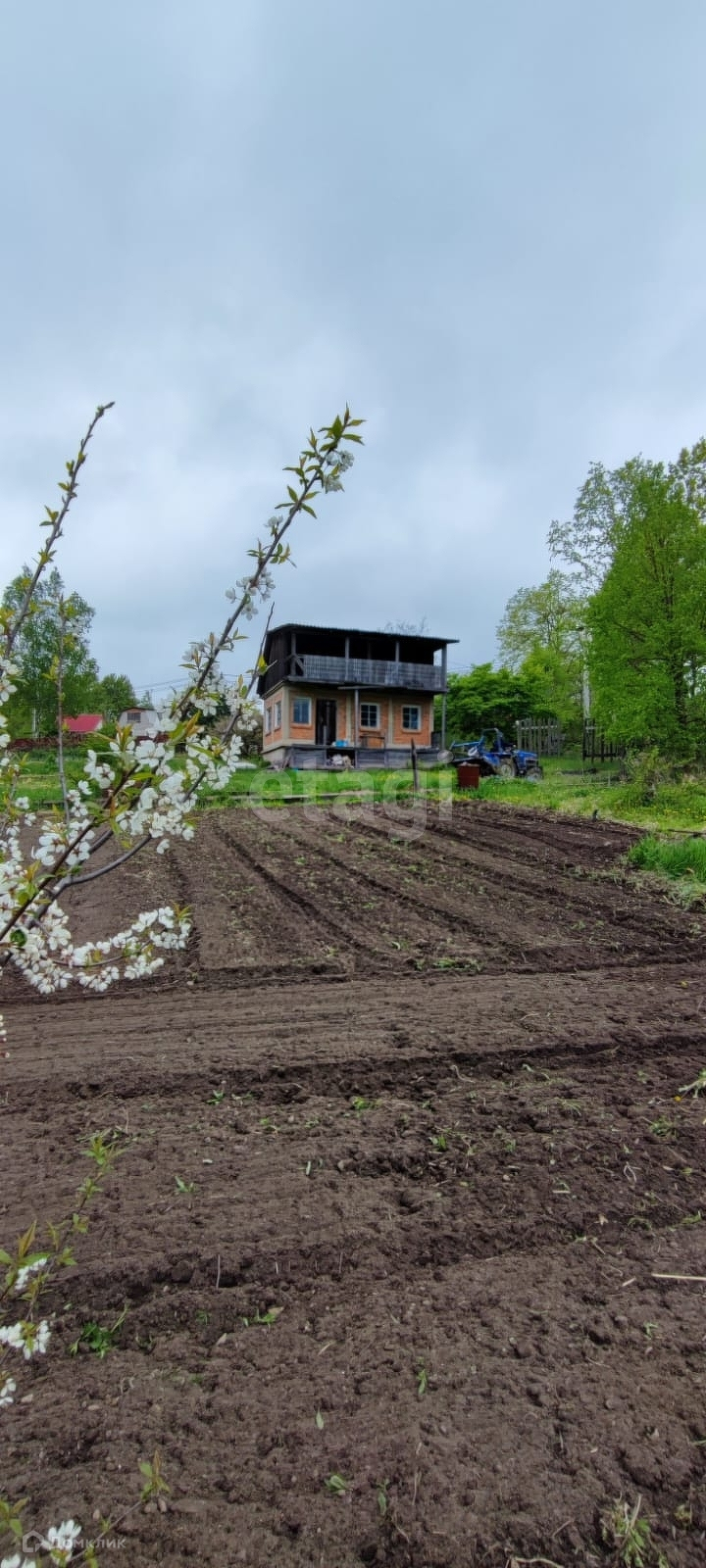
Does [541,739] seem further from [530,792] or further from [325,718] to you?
[530,792]

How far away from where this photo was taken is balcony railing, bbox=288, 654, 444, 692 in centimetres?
2553

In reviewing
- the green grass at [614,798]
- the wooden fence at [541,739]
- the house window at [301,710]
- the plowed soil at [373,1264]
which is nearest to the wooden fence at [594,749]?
the wooden fence at [541,739]

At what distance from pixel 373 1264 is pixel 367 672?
24947 millimetres

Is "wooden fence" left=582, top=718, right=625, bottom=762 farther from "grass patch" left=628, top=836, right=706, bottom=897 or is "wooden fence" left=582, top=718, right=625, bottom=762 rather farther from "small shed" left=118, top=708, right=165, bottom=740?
"small shed" left=118, top=708, right=165, bottom=740

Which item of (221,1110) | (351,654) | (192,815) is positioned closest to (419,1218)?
(221,1110)

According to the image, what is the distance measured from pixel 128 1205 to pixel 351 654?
27078mm

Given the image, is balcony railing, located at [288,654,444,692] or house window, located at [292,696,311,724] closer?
balcony railing, located at [288,654,444,692]

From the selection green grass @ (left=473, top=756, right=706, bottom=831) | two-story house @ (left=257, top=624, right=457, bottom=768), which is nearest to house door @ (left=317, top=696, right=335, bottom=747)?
two-story house @ (left=257, top=624, right=457, bottom=768)

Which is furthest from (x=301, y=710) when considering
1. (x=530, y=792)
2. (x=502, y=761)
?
(x=530, y=792)

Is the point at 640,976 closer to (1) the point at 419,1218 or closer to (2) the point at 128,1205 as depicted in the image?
(1) the point at 419,1218

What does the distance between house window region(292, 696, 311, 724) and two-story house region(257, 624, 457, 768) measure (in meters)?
0.04

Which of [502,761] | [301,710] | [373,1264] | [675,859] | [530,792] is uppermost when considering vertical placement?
[301,710]

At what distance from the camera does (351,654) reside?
2848cm

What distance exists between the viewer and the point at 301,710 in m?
26.2
